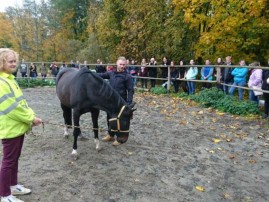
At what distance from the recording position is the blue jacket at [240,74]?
9.04 meters

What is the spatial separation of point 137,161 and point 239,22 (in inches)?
401

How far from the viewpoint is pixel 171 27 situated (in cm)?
1650

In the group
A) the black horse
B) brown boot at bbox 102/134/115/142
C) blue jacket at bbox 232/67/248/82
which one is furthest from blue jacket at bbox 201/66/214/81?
the black horse

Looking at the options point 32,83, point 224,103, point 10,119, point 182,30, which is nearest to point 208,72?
point 224,103

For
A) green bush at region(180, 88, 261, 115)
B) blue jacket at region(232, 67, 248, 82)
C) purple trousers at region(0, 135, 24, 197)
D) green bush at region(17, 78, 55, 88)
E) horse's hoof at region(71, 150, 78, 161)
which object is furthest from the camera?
green bush at region(17, 78, 55, 88)

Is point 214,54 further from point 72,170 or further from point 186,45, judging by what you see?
point 72,170

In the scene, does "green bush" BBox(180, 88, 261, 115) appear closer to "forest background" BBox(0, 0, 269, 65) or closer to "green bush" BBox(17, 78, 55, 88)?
"forest background" BBox(0, 0, 269, 65)

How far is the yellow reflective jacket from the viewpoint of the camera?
9.56 feet

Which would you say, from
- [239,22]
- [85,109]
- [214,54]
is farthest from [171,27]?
[85,109]

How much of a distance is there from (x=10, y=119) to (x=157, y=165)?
2.32 metres

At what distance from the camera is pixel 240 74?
358 inches

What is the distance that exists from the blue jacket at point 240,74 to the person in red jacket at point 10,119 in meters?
7.34

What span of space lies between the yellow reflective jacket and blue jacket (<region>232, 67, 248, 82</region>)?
7.39 m

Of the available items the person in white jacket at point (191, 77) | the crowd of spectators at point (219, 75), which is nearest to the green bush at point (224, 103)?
the crowd of spectators at point (219, 75)
